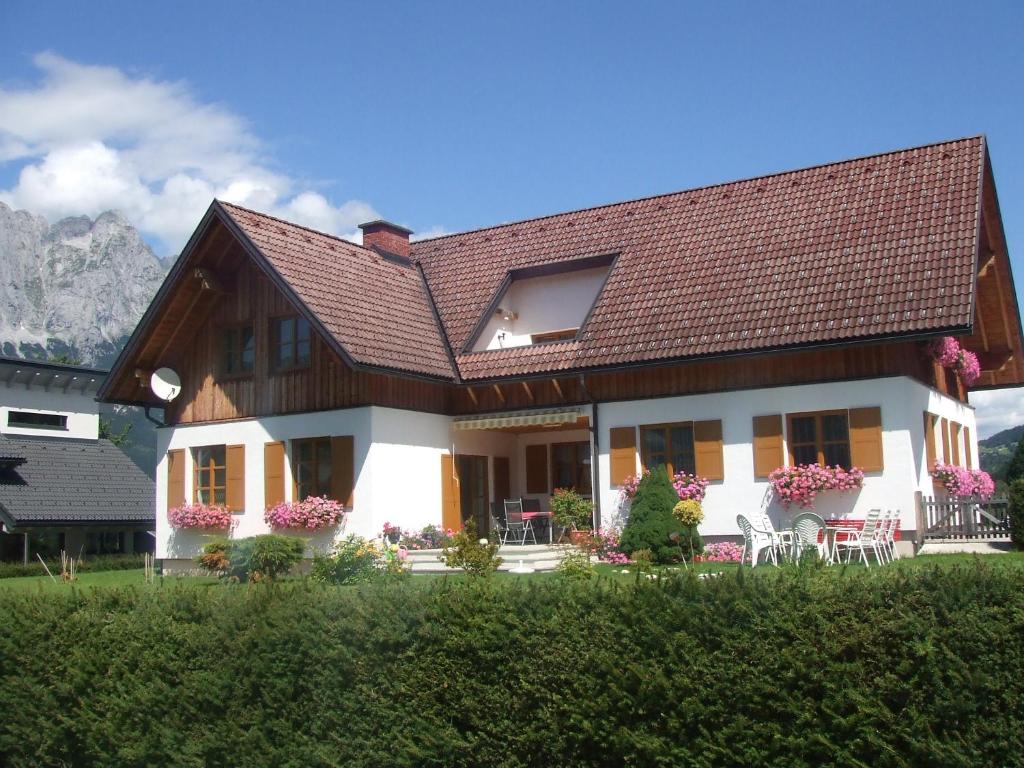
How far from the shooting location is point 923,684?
6.19 meters

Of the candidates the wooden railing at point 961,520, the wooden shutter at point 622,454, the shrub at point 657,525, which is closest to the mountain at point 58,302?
the wooden shutter at point 622,454

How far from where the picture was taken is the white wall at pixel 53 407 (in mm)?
33906

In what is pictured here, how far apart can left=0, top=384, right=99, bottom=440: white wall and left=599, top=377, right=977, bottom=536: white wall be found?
20.7 meters

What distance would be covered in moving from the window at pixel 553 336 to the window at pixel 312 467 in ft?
17.9

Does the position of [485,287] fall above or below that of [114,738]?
above

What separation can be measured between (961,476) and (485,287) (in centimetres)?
1072

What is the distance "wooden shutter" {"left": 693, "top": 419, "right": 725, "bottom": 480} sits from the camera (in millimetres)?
19422

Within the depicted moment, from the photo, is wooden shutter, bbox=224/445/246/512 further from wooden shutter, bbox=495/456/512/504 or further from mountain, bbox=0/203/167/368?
mountain, bbox=0/203/167/368

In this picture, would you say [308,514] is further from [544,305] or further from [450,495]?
[544,305]

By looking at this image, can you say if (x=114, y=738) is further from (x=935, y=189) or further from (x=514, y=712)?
(x=935, y=189)

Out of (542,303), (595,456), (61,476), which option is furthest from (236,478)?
(61,476)

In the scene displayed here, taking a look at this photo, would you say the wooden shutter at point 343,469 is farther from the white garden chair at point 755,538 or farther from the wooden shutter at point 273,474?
the white garden chair at point 755,538

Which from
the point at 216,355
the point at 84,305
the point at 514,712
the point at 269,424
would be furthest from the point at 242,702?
the point at 84,305

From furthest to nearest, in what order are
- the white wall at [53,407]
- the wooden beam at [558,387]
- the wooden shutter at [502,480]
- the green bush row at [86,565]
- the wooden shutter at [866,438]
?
the white wall at [53,407], the green bush row at [86,565], the wooden shutter at [502,480], the wooden beam at [558,387], the wooden shutter at [866,438]
